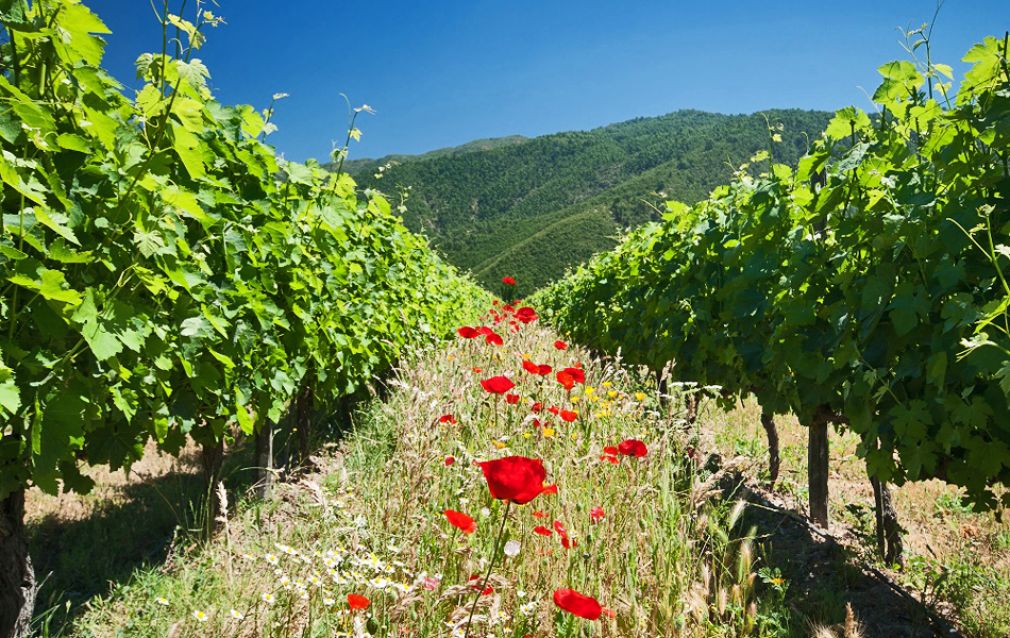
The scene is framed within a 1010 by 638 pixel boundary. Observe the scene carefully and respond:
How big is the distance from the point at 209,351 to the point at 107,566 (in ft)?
7.11

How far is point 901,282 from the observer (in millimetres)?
2697

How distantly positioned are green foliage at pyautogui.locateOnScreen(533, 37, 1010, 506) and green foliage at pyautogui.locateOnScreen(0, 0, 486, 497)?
2631 millimetres

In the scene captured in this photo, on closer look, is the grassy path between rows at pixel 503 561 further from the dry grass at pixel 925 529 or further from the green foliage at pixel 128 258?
the green foliage at pixel 128 258

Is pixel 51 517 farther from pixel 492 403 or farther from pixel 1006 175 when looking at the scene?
pixel 1006 175

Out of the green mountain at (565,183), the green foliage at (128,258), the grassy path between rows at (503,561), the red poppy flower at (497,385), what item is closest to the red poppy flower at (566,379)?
the grassy path between rows at (503,561)

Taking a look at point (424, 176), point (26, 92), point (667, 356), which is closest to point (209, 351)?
point (26, 92)

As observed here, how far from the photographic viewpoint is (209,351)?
10.1 feet

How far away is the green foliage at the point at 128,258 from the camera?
1.87 metres

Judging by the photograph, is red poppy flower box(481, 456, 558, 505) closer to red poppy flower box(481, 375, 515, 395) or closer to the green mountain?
red poppy flower box(481, 375, 515, 395)

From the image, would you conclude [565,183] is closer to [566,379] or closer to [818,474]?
[818,474]

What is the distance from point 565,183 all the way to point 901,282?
156 meters

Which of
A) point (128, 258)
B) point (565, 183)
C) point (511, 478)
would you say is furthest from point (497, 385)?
point (565, 183)

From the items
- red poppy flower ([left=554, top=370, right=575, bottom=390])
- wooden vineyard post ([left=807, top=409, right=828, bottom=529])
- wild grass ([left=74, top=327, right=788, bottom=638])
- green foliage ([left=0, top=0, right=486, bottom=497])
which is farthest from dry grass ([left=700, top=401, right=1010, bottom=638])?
green foliage ([left=0, top=0, right=486, bottom=497])

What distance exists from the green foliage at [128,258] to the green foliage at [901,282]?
263 cm
